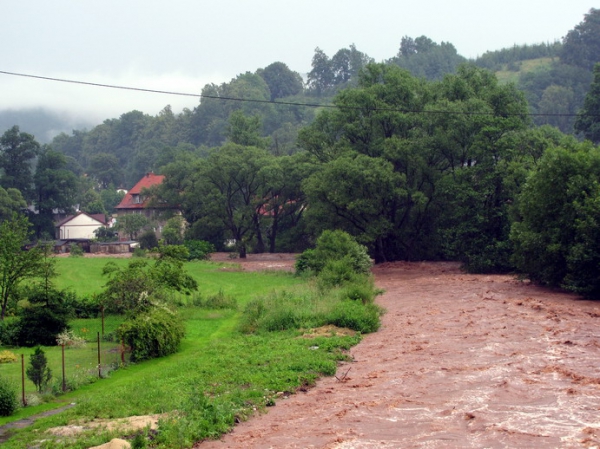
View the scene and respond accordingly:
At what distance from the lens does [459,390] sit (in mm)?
19594

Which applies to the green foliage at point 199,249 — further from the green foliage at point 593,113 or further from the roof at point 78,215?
the green foliage at point 593,113

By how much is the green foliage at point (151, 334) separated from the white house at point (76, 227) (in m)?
79.9

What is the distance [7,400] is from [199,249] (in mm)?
53635

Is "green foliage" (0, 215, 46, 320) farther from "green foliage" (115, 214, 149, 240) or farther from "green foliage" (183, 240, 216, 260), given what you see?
"green foliage" (115, 214, 149, 240)

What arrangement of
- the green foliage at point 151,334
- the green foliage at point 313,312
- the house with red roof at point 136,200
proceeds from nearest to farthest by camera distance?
the green foliage at point 151,334
the green foliage at point 313,312
the house with red roof at point 136,200

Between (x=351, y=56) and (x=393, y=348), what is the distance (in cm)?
17361

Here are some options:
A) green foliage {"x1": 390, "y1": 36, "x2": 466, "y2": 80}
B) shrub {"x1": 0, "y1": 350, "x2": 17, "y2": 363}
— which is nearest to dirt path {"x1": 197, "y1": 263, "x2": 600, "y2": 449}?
shrub {"x1": 0, "y1": 350, "x2": 17, "y2": 363}

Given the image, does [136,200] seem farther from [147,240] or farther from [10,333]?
[10,333]

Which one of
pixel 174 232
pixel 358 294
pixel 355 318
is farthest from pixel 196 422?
pixel 174 232

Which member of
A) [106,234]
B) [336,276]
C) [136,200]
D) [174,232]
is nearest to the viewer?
[336,276]

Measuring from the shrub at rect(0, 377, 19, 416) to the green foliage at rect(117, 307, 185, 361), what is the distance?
6128 mm

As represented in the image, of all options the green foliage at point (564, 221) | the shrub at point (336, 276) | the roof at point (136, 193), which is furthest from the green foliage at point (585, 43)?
the shrub at point (336, 276)

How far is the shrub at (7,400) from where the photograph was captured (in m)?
18.0

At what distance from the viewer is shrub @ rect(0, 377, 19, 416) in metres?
18.0
